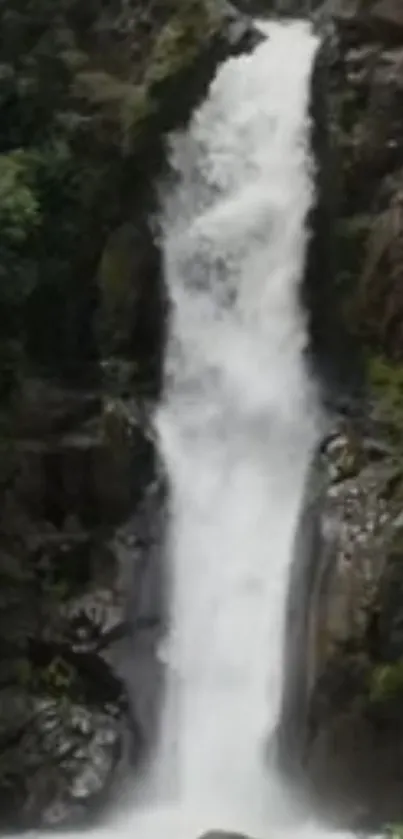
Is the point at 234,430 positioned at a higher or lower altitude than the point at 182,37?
lower

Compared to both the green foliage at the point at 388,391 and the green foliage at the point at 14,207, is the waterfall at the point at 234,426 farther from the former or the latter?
the green foliage at the point at 14,207

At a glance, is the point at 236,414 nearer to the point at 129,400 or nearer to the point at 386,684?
the point at 129,400

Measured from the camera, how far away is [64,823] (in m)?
11.9

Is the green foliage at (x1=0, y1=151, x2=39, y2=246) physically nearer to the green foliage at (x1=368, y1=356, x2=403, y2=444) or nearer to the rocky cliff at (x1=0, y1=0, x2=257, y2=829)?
the rocky cliff at (x1=0, y1=0, x2=257, y2=829)

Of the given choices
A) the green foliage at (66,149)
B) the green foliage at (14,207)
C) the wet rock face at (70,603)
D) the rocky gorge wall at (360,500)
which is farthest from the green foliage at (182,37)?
the wet rock face at (70,603)

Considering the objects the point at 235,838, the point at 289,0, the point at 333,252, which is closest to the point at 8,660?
the point at 235,838

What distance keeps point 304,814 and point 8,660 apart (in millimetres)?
2963

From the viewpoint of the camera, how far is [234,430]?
1434cm

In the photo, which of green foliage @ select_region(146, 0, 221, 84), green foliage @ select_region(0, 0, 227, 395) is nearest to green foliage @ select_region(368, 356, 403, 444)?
green foliage @ select_region(0, 0, 227, 395)

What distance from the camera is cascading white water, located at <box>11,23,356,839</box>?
489 inches

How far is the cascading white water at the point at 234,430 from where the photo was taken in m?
12.4

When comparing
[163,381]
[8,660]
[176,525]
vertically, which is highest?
[163,381]

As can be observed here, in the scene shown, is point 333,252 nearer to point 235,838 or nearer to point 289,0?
point 289,0

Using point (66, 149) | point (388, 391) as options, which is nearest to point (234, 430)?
point (388, 391)
